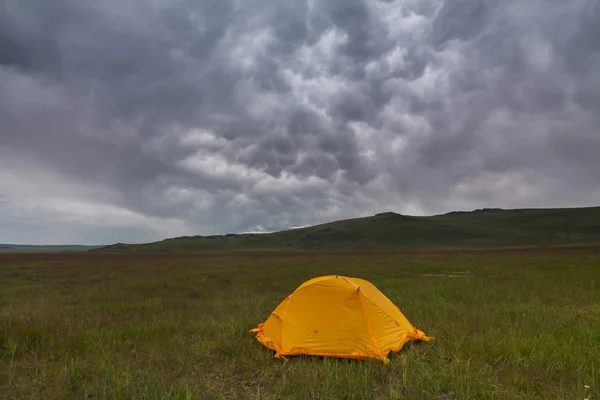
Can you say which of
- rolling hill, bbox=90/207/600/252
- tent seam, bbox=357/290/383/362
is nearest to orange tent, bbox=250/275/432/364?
tent seam, bbox=357/290/383/362

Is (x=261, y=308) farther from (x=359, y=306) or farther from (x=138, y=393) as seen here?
(x=138, y=393)

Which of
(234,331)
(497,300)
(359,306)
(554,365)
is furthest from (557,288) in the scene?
(234,331)

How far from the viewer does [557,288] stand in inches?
695

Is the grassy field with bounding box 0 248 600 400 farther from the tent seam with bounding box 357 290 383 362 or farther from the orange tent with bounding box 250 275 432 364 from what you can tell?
the tent seam with bounding box 357 290 383 362

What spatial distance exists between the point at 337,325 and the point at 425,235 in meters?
168

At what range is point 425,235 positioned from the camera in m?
167

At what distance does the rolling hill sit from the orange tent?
439ft

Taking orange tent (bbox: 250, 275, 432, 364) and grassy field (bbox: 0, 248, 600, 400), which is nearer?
grassy field (bbox: 0, 248, 600, 400)

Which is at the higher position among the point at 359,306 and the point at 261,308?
the point at 359,306

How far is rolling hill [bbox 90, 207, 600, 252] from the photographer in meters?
146

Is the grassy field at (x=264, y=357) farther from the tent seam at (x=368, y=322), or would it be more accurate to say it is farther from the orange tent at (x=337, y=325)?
the tent seam at (x=368, y=322)

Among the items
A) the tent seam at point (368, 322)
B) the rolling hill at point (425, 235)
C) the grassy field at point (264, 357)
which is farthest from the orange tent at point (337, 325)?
the rolling hill at point (425, 235)

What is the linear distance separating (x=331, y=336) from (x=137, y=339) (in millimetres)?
5177

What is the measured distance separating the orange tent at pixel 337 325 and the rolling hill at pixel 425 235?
13369 cm
